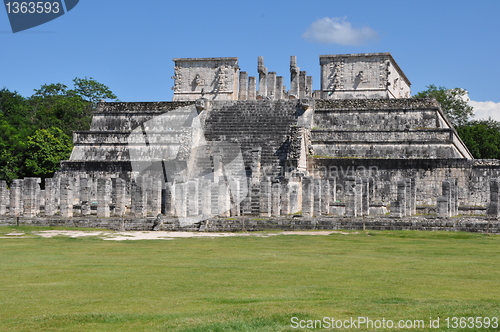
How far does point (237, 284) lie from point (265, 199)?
16781mm

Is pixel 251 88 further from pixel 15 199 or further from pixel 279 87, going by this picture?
pixel 15 199

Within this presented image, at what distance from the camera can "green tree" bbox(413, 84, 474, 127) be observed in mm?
67875

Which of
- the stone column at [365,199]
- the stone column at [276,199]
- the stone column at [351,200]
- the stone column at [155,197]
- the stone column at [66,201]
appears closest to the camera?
the stone column at [351,200]

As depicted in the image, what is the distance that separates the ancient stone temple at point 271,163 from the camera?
28.5m

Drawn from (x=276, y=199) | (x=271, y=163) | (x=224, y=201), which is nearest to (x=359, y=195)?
Answer: (x=276, y=199)

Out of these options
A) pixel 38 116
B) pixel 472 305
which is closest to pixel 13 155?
pixel 38 116

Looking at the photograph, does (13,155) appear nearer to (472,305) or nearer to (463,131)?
(463,131)

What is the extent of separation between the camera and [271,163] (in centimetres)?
3316

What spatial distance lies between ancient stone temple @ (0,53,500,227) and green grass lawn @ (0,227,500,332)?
9249 millimetres


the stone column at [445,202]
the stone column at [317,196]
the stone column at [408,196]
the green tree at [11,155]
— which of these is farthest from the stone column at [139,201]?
the green tree at [11,155]

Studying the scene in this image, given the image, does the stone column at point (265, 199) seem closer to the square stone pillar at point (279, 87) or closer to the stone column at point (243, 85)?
the square stone pillar at point (279, 87)

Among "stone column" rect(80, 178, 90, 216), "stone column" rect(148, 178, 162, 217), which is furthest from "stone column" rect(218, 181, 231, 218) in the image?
"stone column" rect(80, 178, 90, 216)

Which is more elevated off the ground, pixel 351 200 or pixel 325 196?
pixel 325 196

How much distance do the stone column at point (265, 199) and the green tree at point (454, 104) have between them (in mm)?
42854
